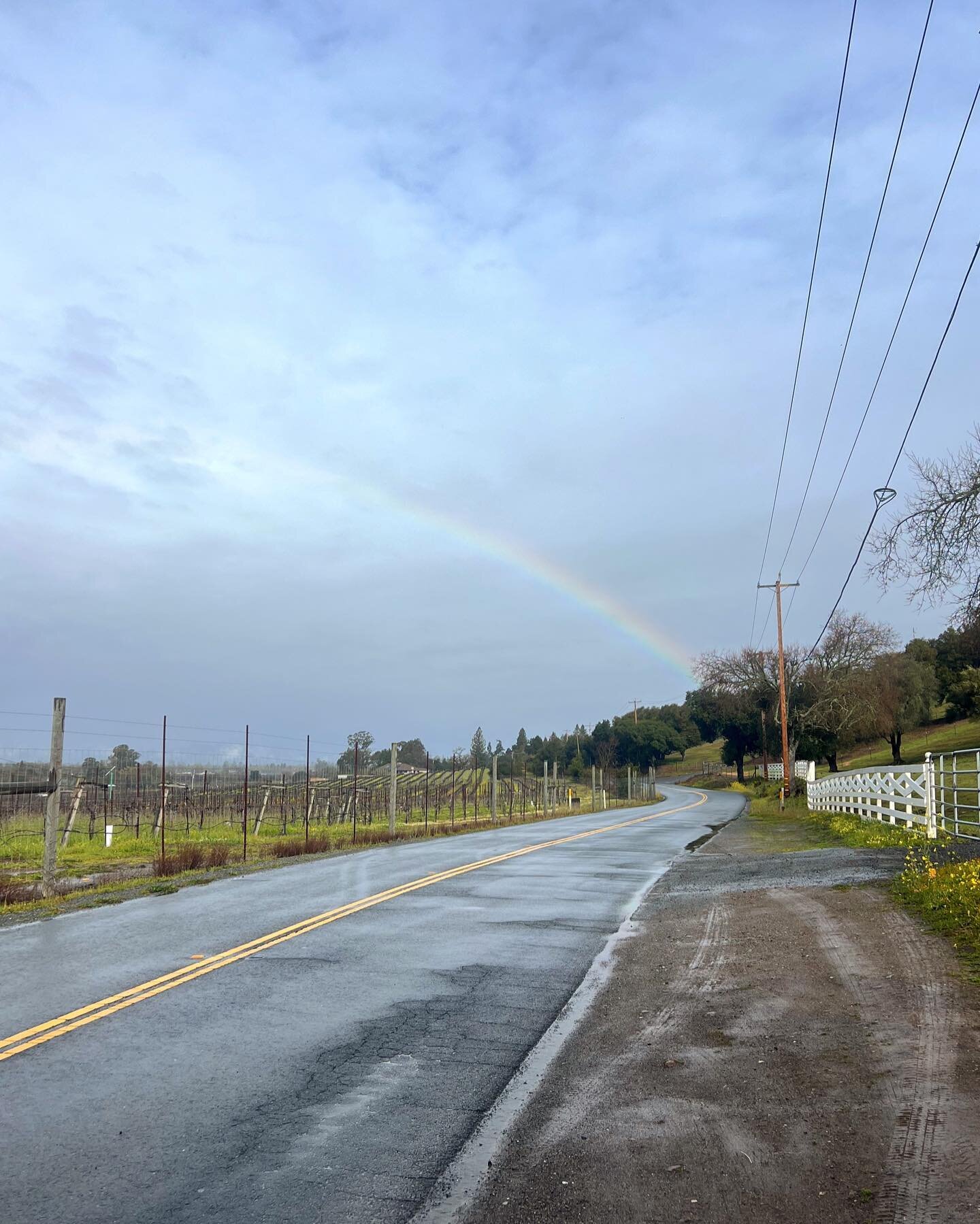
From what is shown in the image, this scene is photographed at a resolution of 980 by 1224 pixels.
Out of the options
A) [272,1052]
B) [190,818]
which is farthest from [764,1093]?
[190,818]

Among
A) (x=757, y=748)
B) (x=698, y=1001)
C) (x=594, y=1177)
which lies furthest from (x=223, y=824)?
(x=757, y=748)

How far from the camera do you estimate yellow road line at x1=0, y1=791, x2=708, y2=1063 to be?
689 cm

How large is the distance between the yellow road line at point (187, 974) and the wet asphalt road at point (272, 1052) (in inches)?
5.4

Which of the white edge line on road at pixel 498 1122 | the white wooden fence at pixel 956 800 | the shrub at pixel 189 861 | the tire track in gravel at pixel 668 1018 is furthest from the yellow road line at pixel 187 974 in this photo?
the white wooden fence at pixel 956 800

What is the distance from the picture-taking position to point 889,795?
72.1 feet

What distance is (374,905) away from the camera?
13.1 meters

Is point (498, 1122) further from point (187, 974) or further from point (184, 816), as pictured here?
point (184, 816)

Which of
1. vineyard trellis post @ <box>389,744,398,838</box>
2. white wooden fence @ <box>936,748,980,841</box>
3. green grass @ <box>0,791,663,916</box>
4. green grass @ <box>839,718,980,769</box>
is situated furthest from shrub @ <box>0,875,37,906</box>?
green grass @ <box>839,718,980,769</box>

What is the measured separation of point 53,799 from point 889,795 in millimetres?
16155

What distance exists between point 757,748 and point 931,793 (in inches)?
3484

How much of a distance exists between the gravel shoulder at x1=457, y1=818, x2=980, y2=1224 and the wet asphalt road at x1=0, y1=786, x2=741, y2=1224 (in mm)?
475

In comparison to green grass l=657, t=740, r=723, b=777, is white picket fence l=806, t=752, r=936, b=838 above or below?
above

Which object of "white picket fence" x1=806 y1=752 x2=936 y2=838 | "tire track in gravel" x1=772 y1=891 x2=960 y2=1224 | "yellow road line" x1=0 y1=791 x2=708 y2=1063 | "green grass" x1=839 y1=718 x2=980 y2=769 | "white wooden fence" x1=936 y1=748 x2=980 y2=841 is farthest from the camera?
"green grass" x1=839 y1=718 x2=980 y2=769

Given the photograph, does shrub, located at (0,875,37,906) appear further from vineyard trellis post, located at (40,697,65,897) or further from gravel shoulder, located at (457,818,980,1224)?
gravel shoulder, located at (457,818,980,1224)
